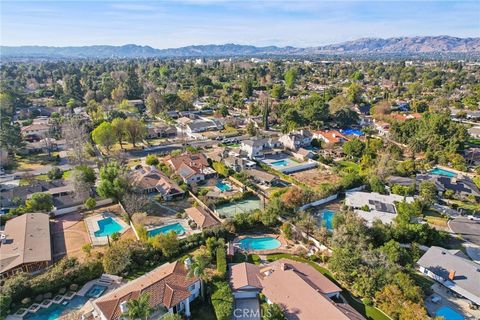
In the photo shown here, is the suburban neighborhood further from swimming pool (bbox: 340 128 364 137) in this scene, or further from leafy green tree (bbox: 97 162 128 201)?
swimming pool (bbox: 340 128 364 137)

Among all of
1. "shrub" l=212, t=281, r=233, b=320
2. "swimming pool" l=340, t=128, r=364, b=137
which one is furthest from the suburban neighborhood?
"swimming pool" l=340, t=128, r=364, b=137

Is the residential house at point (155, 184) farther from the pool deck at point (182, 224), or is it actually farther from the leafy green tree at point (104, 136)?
the leafy green tree at point (104, 136)

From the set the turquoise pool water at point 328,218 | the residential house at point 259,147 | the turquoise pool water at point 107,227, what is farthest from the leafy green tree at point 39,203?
the turquoise pool water at point 328,218

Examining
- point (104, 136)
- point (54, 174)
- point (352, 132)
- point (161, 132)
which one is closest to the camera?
point (54, 174)

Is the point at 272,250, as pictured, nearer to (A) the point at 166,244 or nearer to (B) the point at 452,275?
(A) the point at 166,244

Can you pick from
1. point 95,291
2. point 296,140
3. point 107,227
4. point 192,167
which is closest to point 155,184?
point 192,167

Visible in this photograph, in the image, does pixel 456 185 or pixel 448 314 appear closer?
pixel 448 314

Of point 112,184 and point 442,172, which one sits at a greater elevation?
point 112,184
